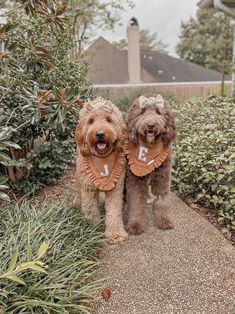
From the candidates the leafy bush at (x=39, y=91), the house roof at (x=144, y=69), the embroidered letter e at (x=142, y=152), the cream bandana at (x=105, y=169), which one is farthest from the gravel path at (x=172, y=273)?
the house roof at (x=144, y=69)

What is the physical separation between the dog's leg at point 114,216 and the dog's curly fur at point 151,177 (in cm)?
13

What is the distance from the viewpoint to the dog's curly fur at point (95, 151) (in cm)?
298

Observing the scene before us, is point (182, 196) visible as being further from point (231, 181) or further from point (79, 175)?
point (79, 175)

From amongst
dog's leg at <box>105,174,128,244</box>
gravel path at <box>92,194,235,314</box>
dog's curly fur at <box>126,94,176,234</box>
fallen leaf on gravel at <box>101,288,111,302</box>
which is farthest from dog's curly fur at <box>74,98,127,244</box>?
fallen leaf on gravel at <box>101,288,111,302</box>

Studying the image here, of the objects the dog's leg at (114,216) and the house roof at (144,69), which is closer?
the dog's leg at (114,216)

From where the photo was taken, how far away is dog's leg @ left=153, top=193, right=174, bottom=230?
3.52m

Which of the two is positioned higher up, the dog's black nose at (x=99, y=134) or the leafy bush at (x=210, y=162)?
the dog's black nose at (x=99, y=134)

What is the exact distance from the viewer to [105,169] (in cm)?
324

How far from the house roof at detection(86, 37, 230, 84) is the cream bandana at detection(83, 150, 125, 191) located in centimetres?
1922

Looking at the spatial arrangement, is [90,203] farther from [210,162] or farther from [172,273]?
[210,162]

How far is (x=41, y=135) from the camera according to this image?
15.1 feet

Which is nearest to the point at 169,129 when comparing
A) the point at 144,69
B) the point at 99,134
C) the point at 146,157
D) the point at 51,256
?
the point at 146,157

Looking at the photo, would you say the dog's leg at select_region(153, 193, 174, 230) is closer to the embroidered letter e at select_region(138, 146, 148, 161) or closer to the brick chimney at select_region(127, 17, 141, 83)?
the embroidered letter e at select_region(138, 146, 148, 161)

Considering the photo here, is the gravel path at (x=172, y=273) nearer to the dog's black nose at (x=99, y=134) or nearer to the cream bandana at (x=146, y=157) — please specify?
the cream bandana at (x=146, y=157)
